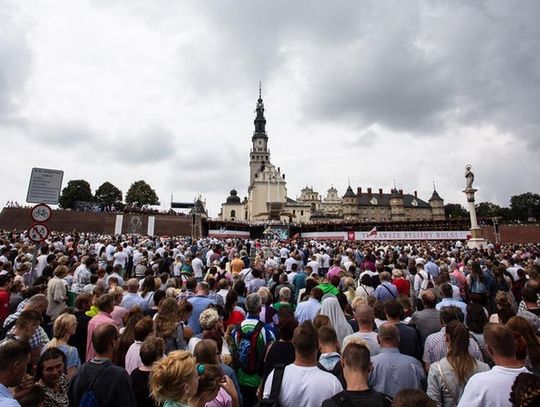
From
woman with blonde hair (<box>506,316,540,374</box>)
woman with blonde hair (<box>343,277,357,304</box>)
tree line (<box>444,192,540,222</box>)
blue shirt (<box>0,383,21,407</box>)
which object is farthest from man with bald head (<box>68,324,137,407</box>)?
tree line (<box>444,192,540,222</box>)

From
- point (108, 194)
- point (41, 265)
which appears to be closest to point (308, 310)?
point (41, 265)

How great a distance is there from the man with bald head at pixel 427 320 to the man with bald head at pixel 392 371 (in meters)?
1.88

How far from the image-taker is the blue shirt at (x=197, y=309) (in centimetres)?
584

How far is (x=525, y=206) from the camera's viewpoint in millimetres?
105312

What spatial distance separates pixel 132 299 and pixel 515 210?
430 feet

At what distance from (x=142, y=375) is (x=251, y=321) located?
163 cm

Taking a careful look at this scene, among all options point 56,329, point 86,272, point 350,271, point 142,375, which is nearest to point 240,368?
point 142,375

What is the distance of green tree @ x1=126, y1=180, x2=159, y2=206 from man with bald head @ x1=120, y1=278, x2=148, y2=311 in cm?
9013

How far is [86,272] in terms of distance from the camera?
8969 mm

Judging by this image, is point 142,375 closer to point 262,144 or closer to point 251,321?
point 251,321

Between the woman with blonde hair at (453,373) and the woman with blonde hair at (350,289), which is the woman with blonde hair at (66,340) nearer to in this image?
the woman with blonde hair at (453,373)

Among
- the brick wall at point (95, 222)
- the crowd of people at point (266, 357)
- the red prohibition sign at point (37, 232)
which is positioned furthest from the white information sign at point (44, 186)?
the brick wall at point (95, 222)

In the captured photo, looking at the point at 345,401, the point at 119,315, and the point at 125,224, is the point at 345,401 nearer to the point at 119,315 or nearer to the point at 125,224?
the point at 119,315

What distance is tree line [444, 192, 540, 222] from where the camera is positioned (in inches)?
3851
